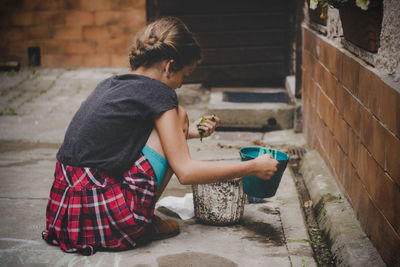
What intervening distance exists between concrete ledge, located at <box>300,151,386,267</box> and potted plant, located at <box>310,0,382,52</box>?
0.93m

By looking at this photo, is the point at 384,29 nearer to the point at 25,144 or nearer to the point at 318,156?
the point at 318,156

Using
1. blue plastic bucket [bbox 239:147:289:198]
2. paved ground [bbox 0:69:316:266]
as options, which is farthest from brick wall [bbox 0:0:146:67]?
blue plastic bucket [bbox 239:147:289:198]

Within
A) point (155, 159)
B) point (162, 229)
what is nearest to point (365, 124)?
point (155, 159)

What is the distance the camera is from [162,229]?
277cm

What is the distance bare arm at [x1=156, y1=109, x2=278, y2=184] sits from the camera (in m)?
2.44

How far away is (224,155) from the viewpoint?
14.4ft

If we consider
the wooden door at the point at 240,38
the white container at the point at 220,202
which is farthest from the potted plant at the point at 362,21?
the wooden door at the point at 240,38

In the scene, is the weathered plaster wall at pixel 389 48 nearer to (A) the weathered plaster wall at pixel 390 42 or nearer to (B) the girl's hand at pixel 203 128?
(A) the weathered plaster wall at pixel 390 42

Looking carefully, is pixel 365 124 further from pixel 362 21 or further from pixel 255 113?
pixel 255 113

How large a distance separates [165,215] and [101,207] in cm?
73

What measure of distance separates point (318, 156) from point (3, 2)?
6297mm

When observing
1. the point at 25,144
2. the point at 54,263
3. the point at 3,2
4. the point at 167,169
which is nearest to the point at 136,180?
the point at 167,169

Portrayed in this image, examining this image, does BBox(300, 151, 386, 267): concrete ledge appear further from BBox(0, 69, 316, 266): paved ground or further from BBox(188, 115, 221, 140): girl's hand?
BBox(188, 115, 221, 140): girl's hand

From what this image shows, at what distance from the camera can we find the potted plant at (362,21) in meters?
2.33
